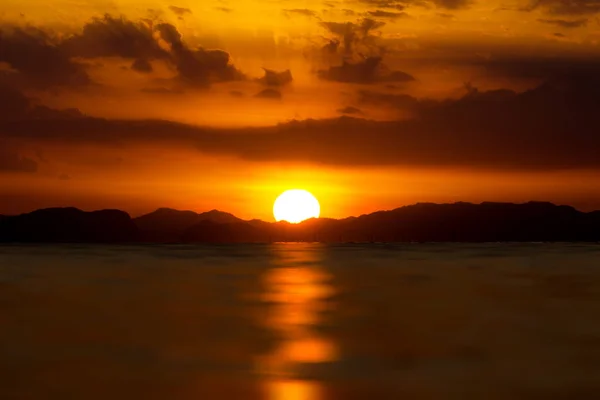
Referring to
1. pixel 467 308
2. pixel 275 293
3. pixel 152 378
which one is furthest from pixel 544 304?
pixel 152 378

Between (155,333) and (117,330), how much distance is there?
6.12ft

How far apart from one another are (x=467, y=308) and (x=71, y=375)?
88.0 feet

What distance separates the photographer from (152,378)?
25.1m

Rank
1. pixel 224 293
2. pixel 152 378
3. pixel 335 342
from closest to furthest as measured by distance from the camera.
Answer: pixel 152 378, pixel 335 342, pixel 224 293

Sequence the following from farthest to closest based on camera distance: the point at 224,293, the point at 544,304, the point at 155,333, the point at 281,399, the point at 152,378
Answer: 1. the point at 224,293
2. the point at 544,304
3. the point at 155,333
4. the point at 152,378
5. the point at 281,399

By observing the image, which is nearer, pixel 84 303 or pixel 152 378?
pixel 152 378

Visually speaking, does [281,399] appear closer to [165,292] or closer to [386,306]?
[386,306]

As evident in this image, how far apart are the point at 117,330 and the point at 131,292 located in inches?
993

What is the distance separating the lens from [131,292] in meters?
62.5

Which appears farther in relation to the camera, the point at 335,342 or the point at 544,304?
the point at 544,304

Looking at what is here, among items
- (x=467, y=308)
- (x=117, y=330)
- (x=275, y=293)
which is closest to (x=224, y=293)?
(x=275, y=293)

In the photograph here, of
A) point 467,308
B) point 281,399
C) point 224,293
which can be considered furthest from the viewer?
point 224,293

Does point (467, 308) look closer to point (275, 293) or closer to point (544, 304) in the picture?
point (544, 304)

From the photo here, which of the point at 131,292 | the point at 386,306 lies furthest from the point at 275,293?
the point at 386,306
